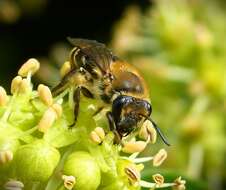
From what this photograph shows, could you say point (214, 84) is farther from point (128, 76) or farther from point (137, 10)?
point (128, 76)

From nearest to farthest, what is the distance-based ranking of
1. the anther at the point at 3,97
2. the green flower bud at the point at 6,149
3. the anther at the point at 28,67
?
the green flower bud at the point at 6,149 → the anther at the point at 3,97 → the anther at the point at 28,67

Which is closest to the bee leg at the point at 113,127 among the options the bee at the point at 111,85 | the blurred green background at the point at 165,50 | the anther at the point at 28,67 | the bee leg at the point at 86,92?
the bee at the point at 111,85

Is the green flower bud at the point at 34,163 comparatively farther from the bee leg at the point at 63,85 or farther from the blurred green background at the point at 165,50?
the blurred green background at the point at 165,50

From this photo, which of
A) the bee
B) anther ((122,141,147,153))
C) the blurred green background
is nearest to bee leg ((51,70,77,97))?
the bee

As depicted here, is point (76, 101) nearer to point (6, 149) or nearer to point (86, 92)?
point (86, 92)

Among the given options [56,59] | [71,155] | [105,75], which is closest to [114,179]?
[71,155]

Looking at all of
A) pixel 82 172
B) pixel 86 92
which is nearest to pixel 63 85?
pixel 86 92
